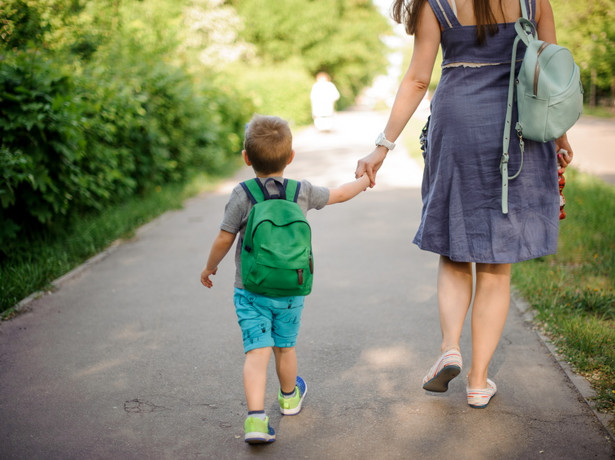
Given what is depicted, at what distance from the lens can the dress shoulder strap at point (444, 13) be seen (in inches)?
106

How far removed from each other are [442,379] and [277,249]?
1023 millimetres

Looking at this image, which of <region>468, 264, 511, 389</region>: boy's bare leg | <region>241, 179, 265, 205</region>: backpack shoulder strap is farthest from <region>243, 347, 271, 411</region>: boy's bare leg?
<region>468, 264, 511, 389</region>: boy's bare leg

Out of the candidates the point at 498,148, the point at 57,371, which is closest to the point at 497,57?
the point at 498,148

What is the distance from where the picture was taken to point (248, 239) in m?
2.58

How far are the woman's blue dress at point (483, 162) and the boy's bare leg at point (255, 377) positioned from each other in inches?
38.7

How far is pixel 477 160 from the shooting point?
9.16 feet

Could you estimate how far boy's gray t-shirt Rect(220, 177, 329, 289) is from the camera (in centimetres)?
266

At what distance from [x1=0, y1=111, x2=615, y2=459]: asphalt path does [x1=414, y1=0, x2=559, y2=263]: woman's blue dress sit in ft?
2.60

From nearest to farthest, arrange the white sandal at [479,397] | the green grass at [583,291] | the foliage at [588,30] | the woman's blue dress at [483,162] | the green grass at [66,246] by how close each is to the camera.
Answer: the woman's blue dress at [483,162]
the white sandal at [479,397]
the green grass at [583,291]
the green grass at [66,246]
the foliage at [588,30]

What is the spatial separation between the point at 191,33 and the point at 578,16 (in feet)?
42.9

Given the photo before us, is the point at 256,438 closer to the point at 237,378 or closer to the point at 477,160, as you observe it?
the point at 237,378

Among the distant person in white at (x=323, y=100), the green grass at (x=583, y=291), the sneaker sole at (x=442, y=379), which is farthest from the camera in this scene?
the distant person in white at (x=323, y=100)

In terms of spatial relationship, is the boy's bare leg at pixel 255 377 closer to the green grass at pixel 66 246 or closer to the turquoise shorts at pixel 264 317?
the turquoise shorts at pixel 264 317

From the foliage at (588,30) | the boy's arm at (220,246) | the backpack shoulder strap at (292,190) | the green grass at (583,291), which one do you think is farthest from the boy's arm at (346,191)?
the foliage at (588,30)
